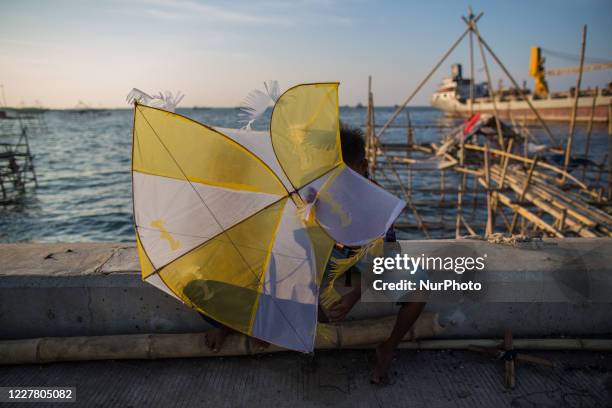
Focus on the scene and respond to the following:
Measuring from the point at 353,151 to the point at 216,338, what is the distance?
1610 mm

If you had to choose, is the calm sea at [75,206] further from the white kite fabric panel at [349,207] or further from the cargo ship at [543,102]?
the cargo ship at [543,102]

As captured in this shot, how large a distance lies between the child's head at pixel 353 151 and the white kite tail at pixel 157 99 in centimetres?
105

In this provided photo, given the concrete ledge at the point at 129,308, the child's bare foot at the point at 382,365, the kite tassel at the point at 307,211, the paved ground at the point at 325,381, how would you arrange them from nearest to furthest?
1. the kite tassel at the point at 307,211
2. the paved ground at the point at 325,381
3. the child's bare foot at the point at 382,365
4. the concrete ledge at the point at 129,308

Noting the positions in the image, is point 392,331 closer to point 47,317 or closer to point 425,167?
A: point 47,317

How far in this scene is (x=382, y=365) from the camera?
259cm

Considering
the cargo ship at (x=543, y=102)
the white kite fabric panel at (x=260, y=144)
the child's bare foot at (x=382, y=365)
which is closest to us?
the white kite fabric panel at (x=260, y=144)

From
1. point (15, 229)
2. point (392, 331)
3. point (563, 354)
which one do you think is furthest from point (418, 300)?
point (15, 229)

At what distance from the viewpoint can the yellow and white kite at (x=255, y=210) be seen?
1984 millimetres

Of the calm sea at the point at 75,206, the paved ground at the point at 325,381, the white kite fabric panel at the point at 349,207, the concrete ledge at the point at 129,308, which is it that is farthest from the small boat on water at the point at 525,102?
the white kite fabric panel at the point at 349,207

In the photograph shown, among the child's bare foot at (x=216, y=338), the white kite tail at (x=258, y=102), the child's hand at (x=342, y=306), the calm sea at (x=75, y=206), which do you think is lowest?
the calm sea at (x=75, y=206)

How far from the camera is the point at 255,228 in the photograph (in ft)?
7.00

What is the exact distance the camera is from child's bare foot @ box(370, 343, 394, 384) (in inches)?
101

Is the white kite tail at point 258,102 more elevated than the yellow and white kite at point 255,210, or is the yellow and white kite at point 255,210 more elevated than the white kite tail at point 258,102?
the white kite tail at point 258,102

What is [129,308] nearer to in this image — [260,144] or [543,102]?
[260,144]
